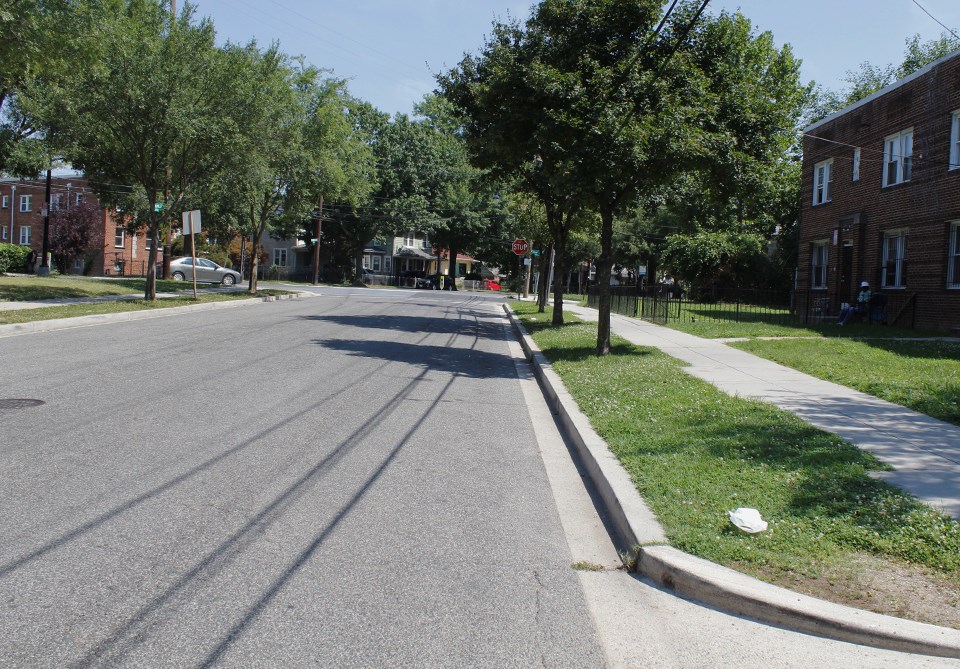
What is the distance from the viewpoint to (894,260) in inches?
871

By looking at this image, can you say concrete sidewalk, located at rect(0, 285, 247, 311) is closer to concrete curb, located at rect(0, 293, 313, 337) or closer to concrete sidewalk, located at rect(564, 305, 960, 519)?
concrete curb, located at rect(0, 293, 313, 337)

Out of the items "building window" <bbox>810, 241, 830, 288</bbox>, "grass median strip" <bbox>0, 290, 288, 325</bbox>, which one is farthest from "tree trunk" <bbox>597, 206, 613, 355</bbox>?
"building window" <bbox>810, 241, 830, 288</bbox>

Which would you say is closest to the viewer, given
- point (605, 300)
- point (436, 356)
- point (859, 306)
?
point (605, 300)

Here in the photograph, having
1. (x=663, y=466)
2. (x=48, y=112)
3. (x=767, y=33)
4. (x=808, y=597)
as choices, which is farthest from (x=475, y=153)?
(x=767, y=33)

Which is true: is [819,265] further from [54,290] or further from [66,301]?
[54,290]

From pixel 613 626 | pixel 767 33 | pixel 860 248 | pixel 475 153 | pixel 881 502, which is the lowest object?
pixel 613 626

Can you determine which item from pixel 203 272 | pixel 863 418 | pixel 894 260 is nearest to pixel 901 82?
pixel 894 260

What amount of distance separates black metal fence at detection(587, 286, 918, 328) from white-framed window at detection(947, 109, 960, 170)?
136 inches

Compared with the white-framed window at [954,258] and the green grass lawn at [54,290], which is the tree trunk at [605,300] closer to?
the white-framed window at [954,258]

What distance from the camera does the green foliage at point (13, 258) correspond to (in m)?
37.9

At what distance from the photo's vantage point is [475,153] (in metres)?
21.1

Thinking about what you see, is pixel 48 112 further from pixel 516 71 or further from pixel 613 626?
pixel 613 626

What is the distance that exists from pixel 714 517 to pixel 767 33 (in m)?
36.5

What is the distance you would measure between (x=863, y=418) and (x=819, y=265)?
1999 cm
